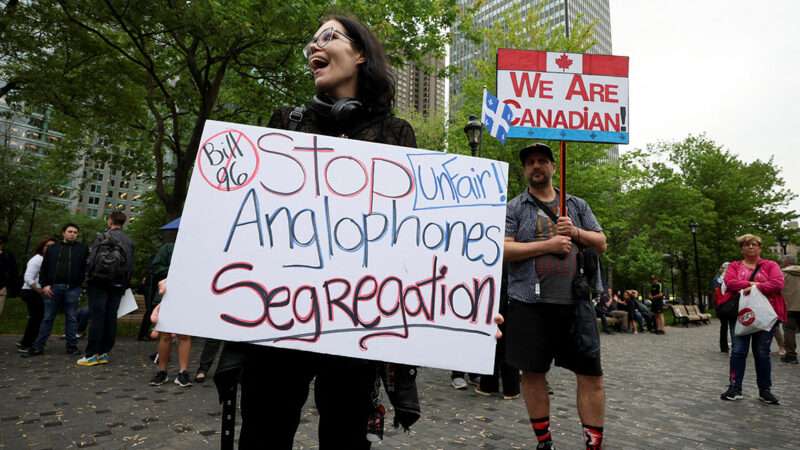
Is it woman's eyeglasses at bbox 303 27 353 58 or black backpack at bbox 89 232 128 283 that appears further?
black backpack at bbox 89 232 128 283

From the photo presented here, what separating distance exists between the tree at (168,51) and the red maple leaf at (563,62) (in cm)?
686

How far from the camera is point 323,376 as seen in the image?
160cm

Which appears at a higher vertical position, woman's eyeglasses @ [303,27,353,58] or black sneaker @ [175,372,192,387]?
woman's eyeglasses @ [303,27,353,58]

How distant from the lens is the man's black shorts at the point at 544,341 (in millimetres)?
2717

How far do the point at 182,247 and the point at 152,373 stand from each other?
18.6ft

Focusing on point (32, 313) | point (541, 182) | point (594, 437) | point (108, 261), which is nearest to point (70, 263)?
point (32, 313)

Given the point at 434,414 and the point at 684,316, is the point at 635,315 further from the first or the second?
the point at 434,414

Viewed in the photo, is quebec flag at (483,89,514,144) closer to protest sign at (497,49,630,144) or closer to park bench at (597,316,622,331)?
protest sign at (497,49,630,144)

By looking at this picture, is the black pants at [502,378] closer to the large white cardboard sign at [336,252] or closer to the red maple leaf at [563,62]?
the red maple leaf at [563,62]

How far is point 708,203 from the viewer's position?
28969 millimetres

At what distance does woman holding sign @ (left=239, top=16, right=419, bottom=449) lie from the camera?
5.06 ft

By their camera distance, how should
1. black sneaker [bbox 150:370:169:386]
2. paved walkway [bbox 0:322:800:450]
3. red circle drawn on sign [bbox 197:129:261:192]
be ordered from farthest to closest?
black sneaker [bbox 150:370:169:386]
paved walkway [bbox 0:322:800:450]
red circle drawn on sign [bbox 197:129:261:192]

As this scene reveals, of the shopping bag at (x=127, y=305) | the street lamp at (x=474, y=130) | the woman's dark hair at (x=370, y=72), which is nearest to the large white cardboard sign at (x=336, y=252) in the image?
the woman's dark hair at (x=370, y=72)

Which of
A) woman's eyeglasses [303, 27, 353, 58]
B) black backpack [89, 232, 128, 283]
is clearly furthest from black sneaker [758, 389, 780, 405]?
black backpack [89, 232, 128, 283]
